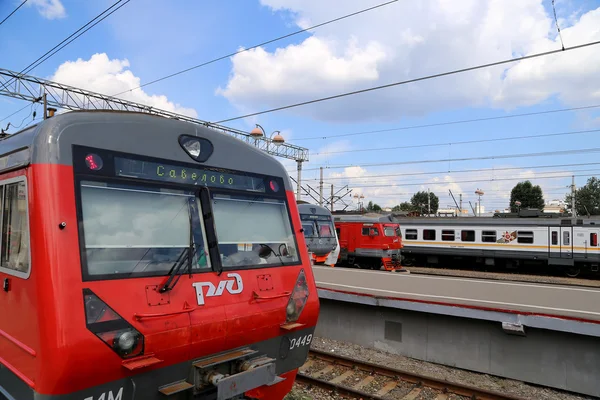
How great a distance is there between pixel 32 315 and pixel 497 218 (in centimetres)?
2679

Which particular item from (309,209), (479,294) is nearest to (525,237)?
(309,209)

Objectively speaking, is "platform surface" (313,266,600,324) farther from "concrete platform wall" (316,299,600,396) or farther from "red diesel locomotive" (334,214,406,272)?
"red diesel locomotive" (334,214,406,272)

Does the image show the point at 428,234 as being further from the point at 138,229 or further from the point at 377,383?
the point at 138,229

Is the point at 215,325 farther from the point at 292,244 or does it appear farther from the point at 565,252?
the point at 565,252

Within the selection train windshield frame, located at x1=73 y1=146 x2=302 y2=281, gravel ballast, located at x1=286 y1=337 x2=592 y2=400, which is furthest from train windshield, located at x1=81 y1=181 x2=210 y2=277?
gravel ballast, located at x1=286 y1=337 x2=592 y2=400

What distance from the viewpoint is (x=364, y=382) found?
6812 millimetres

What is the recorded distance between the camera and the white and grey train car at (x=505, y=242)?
22781mm

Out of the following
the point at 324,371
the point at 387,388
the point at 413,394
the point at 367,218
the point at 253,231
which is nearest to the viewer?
the point at 253,231

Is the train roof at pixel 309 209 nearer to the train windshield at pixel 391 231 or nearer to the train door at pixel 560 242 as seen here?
the train windshield at pixel 391 231

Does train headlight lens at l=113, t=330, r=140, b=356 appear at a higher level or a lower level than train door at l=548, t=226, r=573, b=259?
higher

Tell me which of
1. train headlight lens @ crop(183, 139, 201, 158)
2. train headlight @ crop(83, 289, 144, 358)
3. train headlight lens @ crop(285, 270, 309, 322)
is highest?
train headlight lens @ crop(183, 139, 201, 158)

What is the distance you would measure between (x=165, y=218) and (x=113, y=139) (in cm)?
69

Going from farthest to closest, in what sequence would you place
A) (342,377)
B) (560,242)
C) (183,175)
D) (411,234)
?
(411,234), (560,242), (342,377), (183,175)

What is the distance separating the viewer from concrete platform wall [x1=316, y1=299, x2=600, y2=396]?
670cm
